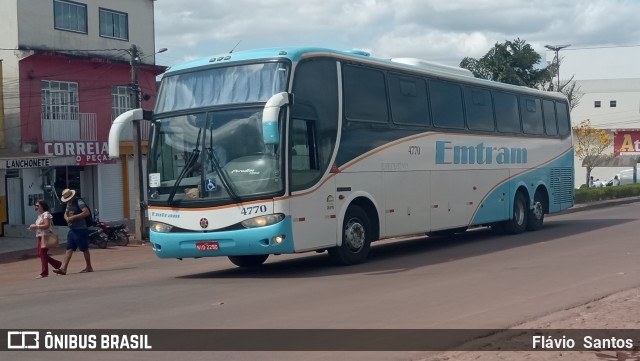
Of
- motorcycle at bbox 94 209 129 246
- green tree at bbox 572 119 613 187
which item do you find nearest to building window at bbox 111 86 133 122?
motorcycle at bbox 94 209 129 246

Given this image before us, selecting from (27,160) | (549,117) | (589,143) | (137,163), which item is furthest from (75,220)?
(589,143)

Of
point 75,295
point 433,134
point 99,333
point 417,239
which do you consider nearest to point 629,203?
point 417,239

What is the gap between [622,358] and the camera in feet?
24.4

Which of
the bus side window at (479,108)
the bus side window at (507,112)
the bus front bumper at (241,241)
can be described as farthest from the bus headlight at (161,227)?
the bus side window at (507,112)

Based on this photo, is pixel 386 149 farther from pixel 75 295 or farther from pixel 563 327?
pixel 563 327

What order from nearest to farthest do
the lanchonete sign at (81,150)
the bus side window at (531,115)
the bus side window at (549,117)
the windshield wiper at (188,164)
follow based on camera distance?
1. the windshield wiper at (188,164)
2. the bus side window at (531,115)
3. the bus side window at (549,117)
4. the lanchonete sign at (81,150)

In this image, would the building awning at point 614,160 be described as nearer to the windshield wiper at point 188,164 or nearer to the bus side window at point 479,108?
the bus side window at point 479,108

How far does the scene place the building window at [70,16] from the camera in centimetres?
3259

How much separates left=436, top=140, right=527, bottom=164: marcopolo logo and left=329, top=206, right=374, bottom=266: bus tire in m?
3.23

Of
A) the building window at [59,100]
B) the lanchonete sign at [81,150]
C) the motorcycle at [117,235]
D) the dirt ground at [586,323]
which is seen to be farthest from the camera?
the building window at [59,100]

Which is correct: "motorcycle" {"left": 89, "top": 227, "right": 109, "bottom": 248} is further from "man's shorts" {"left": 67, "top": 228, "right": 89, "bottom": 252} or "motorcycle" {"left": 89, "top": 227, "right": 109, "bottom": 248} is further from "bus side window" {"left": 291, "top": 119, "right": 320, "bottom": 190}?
"bus side window" {"left": 291, "top": 119, "right": 320, "bottom": 190}

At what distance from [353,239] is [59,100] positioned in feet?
66.8

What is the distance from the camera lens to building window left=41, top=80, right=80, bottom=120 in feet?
104

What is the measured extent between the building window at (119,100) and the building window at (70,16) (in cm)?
290
